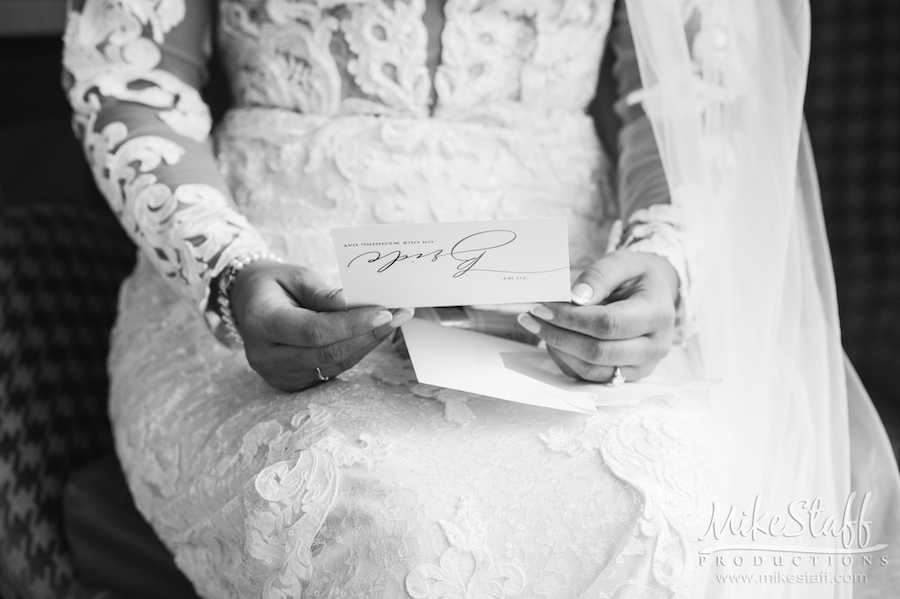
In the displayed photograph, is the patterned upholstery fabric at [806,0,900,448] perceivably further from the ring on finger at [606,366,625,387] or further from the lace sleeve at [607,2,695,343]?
the ring on finger at [606,366,625,387]

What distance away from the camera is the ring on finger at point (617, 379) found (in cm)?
65

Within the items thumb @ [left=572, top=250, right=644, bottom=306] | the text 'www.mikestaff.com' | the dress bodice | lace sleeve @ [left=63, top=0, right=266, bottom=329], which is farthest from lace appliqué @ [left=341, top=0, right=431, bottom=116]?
the text 'www.mikestaff.com'

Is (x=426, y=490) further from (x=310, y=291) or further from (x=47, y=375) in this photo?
(x=47, y=375)

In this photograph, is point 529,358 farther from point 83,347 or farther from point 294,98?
point 83,347

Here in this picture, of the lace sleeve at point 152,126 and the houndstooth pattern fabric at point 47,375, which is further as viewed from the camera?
the houndstooth pattern fabric at point 47,375

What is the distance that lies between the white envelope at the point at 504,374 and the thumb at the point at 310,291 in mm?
72

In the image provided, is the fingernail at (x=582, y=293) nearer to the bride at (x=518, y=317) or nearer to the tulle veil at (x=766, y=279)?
the bride at (x=518, y=317)

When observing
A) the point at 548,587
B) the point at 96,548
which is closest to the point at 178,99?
the point at 96,548

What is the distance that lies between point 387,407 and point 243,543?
0.17 m

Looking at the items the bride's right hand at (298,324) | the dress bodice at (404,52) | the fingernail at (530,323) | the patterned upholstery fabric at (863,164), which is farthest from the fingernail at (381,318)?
the patterned upholstery fabric at (863,164)

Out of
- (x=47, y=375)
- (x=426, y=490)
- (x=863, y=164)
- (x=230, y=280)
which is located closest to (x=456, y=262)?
(x=426, y=490)

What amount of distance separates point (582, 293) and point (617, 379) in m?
0.09

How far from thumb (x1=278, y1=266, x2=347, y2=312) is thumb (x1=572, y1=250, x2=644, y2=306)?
200mm

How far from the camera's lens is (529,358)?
0.67 m
